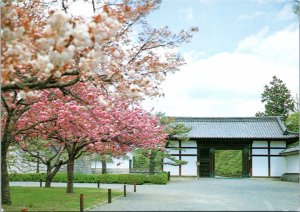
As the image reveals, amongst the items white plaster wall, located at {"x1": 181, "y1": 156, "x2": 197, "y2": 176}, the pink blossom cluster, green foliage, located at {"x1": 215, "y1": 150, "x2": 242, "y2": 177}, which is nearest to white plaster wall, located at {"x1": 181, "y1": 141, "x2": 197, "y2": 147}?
white plaster wall, located at {"x1": 181, "y1": 156, "x2": 197, "y2": 176}

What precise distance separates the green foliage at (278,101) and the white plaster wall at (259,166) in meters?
26.2

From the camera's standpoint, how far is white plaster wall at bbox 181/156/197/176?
133 ft

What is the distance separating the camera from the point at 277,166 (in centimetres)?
3953

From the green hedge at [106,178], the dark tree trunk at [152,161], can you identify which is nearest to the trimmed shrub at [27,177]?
the green hedge at [106,178]

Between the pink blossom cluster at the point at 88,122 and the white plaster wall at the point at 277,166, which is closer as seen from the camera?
the pink blossom cluster at the point at 88,122

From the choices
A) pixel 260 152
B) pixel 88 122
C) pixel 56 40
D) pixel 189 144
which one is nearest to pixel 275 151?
pixel 260 152

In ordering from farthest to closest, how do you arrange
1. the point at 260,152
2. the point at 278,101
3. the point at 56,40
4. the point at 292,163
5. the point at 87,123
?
the point at 278,101 < the point at 260,152 < the point at 292,163 < the point at 87,123 < the point at 56,40

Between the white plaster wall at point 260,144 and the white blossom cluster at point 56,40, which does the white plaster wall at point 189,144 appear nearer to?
the white plaster wall at point 260,144

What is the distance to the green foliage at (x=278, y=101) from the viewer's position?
65438 mm

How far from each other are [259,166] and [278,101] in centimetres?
2791

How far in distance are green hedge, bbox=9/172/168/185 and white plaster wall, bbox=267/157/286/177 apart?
35.0ft

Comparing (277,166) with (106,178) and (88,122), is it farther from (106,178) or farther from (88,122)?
(88,122)

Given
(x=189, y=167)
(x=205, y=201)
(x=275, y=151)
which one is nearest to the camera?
(x=205, y=201)

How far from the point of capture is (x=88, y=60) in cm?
1072
